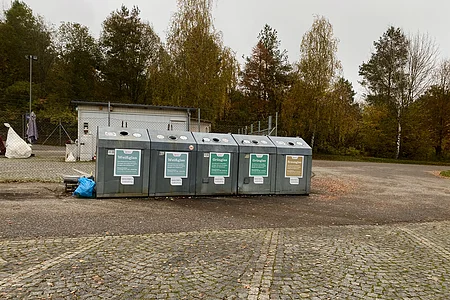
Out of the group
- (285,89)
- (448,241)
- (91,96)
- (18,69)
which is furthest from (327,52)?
(18,69)

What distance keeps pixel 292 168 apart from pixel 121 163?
427cm

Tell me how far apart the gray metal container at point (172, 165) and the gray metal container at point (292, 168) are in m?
2.25

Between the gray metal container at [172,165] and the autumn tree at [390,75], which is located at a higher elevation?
the autumn tree at [390,75]

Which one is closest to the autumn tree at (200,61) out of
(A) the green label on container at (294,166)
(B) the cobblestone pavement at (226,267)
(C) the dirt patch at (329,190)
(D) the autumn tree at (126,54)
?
(D) the autumn tree at (126,54)

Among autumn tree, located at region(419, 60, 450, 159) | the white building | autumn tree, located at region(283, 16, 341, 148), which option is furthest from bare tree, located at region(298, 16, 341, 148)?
the white building

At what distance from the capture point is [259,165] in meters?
8.16

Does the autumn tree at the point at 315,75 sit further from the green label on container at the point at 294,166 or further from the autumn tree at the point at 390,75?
the green label on container at the point at 294,166

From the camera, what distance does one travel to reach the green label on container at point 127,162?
7031 mm

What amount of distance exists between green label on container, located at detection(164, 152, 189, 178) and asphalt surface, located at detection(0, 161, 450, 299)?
2.01 ft

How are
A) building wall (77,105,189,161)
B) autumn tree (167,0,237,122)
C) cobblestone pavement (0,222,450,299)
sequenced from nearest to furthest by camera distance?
1. cobblestone pavement (0,222,450,299)
2. building wall (77,105,189,161)
3. autumn tree (167,0,237,122)

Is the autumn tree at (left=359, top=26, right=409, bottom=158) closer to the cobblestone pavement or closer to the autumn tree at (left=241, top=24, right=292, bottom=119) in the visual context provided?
the autumn tree at (left=241, top=24, right=292, bottom=119)

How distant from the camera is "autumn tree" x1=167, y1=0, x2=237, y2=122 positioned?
23969 mm

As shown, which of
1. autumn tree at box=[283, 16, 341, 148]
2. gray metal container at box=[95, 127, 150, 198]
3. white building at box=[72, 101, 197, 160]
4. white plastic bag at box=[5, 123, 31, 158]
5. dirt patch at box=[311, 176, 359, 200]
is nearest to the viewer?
gray metal container at box=[95, 127, 150, 198]

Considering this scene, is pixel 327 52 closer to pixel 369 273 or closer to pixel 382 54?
pixel 382 54
